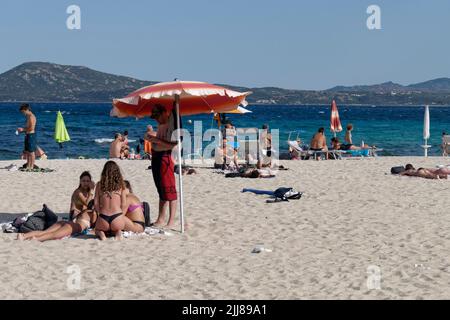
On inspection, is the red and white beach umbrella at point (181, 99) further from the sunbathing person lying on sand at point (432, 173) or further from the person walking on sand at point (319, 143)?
the person walking on sand at point (319, 143)

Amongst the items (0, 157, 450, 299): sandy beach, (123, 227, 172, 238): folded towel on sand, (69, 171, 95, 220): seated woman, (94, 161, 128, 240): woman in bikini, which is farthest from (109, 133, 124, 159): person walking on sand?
(94, 161, 128, 240): woman in bikini

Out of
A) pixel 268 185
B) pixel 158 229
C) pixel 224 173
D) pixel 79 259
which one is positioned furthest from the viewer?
pixel 224 173

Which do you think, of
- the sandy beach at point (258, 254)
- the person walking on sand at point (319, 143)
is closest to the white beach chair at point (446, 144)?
the person walking on sand at point (319, 143)

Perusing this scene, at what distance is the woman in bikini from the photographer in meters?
7.59

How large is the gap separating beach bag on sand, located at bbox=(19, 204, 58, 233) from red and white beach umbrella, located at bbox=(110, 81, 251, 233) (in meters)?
1.50

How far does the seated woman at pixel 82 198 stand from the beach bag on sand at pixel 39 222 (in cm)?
24

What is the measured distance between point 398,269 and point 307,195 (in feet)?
17.1

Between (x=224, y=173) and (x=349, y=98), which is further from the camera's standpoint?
(x=349, y=98)

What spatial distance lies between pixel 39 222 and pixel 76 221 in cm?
43

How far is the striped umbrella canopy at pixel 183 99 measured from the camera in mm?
7781

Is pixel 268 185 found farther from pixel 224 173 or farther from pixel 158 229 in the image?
pixel 158 229

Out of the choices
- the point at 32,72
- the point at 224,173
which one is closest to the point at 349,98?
the point at 32,72

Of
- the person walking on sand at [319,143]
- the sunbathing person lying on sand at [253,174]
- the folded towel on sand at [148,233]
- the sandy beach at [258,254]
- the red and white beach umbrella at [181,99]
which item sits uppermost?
the red and white beach umbrella at [181,99]

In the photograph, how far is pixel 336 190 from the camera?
12.1 metres
